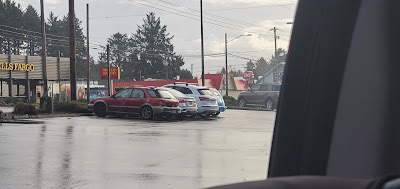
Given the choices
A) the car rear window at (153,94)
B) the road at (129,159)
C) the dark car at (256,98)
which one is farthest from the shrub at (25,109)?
the dark car at (256,98)

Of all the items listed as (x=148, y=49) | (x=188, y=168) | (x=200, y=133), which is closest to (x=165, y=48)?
(x=148, y=49)

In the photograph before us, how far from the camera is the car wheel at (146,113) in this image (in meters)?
22.0

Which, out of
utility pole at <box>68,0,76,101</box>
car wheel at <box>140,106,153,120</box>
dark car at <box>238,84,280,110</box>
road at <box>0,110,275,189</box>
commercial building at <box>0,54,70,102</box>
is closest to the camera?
road at <box>0,110,275,189</box>

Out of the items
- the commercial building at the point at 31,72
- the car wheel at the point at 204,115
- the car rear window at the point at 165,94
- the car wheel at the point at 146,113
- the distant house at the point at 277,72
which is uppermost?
the commercial building at the point at 31,72

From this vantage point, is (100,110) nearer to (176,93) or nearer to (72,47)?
(176,93)

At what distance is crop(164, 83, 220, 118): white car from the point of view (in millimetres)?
23672

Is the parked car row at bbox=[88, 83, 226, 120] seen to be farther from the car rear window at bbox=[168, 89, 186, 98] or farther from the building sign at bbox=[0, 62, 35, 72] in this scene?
the building sign at bbox=[0, 62, 35, 72]

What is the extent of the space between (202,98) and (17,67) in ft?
107

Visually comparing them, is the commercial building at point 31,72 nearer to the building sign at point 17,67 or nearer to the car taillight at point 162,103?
the building sign at point 17,67

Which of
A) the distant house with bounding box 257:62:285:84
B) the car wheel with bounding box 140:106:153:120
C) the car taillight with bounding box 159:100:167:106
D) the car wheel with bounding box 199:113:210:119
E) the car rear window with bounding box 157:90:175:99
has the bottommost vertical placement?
the car wheel with bounding box 199:113:210:119

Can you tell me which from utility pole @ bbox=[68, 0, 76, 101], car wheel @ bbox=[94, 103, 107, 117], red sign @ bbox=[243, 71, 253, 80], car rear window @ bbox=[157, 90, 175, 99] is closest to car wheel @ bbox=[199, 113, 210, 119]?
car rear window @ bbox=[157, 90, 175, 99]

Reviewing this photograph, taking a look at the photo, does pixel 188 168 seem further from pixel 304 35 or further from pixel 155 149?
pixel 304 35

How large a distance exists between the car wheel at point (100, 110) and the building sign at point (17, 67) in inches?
1145

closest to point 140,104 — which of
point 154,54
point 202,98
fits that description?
point 202,98
